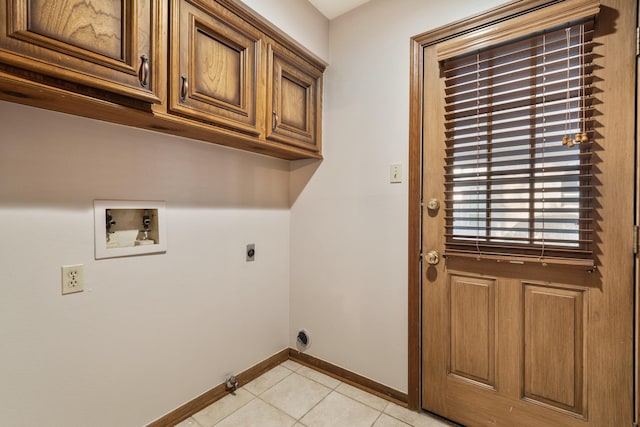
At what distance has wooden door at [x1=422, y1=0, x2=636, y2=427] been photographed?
3.98ft

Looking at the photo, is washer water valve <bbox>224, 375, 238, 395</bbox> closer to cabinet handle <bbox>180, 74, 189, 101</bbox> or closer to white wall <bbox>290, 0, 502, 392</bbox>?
white wall <bbox>290, 0, 502, 392</bbox>

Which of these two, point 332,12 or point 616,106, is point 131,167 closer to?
point 332,12

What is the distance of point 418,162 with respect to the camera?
169 cm

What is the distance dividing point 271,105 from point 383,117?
702mm

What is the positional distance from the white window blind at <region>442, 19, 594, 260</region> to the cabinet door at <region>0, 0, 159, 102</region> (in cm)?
147

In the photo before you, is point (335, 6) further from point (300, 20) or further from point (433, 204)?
point (433, 204)

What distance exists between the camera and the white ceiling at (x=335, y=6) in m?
1.91

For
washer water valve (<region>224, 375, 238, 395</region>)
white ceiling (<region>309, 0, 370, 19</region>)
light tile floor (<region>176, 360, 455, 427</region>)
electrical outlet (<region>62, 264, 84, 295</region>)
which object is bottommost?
light tile floor (<region>176, 360, 455, 427</region>)

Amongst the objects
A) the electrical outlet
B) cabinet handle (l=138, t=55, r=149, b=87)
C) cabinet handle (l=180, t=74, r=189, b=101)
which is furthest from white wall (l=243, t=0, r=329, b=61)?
the electrical outlet

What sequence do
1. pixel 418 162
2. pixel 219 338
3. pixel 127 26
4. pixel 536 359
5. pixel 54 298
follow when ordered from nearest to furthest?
pixel 127 26, pixel 54 298, pixel 536 359, pixel 418 162, pixel 219 338

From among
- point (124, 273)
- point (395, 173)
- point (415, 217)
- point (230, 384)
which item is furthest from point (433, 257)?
point (124, 273)

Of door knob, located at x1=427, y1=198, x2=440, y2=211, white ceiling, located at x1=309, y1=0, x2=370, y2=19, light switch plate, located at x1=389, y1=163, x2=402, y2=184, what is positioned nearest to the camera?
door knob, located at x1=427, y1=198, x2=440, y2=211

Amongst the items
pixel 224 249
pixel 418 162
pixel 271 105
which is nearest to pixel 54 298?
pixel 224 249

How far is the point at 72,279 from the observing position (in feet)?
4.10
